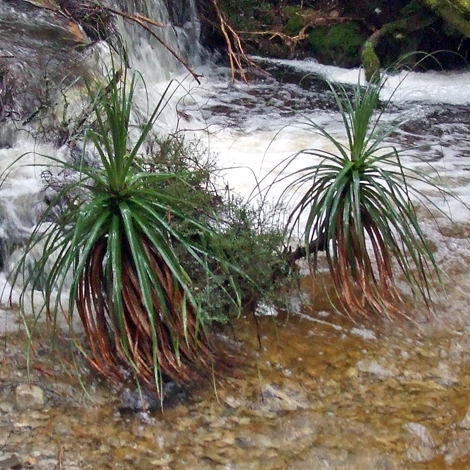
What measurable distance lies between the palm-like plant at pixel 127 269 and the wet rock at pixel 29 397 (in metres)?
0.25

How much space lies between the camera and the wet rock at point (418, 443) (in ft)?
8.74

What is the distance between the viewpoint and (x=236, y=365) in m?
3.10

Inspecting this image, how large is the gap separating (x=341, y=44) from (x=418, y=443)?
347 inches

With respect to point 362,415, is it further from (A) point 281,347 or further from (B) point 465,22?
(B) point 465,22

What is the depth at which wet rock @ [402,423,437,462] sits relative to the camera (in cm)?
266

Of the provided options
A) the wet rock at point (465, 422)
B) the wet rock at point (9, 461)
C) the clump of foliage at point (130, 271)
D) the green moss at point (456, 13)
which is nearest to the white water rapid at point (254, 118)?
the green moss at point (456, 13)

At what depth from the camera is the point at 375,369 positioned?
3172 mm

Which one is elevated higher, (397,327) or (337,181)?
(337,181)

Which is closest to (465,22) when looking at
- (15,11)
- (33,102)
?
(15,11)

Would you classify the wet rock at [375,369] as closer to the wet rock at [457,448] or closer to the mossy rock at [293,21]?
the wet rock at [457,448]

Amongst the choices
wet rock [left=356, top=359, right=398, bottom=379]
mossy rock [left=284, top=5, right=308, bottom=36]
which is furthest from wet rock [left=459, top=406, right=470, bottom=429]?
mossy rock [left=284, top=5, right=308, bottom=36]

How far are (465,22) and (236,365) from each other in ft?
24.7

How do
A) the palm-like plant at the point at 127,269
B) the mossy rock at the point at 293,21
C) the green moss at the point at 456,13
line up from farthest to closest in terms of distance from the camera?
the mossy rock at the point at 293,21
the green moss at the point at 456,13
the palm-like plant at the point at 127,269

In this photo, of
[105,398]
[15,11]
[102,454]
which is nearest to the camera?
[102,454]
